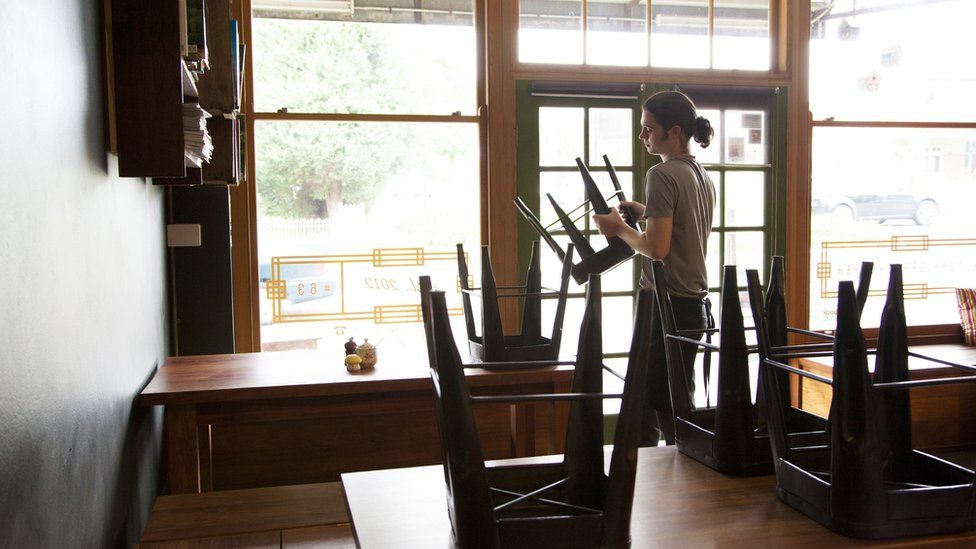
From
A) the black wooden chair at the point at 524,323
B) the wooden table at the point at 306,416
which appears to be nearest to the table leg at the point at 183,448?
the wooden table at the point at 306,416

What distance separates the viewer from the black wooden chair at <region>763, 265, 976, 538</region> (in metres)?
0.98

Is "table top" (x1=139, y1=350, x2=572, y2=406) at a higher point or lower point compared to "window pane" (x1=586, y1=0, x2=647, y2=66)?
lower

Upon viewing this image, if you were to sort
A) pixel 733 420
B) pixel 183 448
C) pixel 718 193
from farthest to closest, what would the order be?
pixel 718 193
pixel 183 448
pixel 733 420

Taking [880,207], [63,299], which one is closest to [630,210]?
[63,299]

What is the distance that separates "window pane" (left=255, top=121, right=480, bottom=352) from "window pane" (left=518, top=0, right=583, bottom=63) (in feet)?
1.74

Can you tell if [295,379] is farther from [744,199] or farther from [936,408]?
[936,408]

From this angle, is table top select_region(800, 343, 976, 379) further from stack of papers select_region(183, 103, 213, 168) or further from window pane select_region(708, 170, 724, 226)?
stack of papers select_region(183, 103, 213, 168)

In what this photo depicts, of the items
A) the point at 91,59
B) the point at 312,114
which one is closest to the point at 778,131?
the point at 312,114

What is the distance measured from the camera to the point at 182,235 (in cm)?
353

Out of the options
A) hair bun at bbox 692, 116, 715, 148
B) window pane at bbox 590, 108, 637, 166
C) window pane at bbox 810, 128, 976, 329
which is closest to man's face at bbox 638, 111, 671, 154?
hair bun at bbox 692, 116, 715, 148

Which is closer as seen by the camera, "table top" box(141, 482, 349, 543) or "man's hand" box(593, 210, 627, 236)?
"table top" box(141, 482, 349, 543)

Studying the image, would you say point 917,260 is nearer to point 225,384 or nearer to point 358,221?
point 358,221

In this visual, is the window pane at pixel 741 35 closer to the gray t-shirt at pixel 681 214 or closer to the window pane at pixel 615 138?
the window pane at pixel 615 138

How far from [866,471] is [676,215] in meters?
1.82
